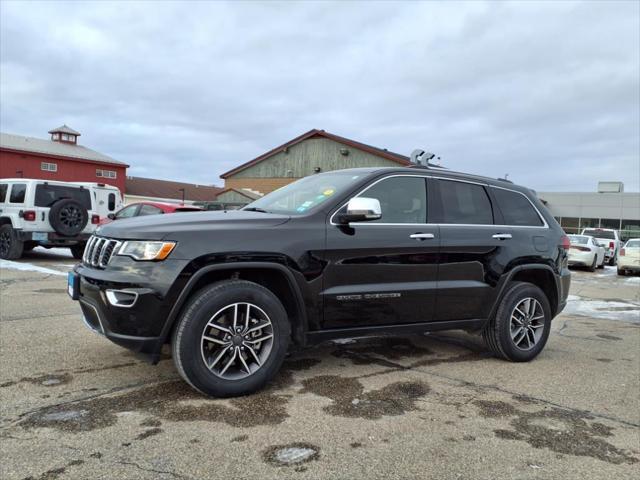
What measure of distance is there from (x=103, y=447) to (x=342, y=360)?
7.89 ft

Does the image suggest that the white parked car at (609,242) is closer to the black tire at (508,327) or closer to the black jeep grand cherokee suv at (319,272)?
the black tire at (508,327)

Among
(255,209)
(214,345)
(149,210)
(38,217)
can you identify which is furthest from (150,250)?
(149,210)

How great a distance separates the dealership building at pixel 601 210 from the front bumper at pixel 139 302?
37908mm

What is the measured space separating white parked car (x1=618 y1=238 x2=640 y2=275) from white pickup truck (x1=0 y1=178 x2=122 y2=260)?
16.7m

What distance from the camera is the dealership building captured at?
37.5 m

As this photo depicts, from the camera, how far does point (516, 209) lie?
5305mm

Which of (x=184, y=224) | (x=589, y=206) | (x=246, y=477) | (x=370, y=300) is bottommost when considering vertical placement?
(x=246, y=477)

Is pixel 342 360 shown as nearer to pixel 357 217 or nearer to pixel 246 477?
pixel 357 217

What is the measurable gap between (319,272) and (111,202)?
10.8 m

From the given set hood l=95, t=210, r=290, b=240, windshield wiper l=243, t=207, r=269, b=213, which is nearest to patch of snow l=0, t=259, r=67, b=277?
windshield wiper l=243, t=207, r=269, b=213

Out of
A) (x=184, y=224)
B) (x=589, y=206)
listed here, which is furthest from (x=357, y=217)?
(x=589, y=206)

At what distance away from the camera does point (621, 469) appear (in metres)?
2.97

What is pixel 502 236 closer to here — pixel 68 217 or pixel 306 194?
pixel 306 194

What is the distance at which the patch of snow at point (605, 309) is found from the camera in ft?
27.7
